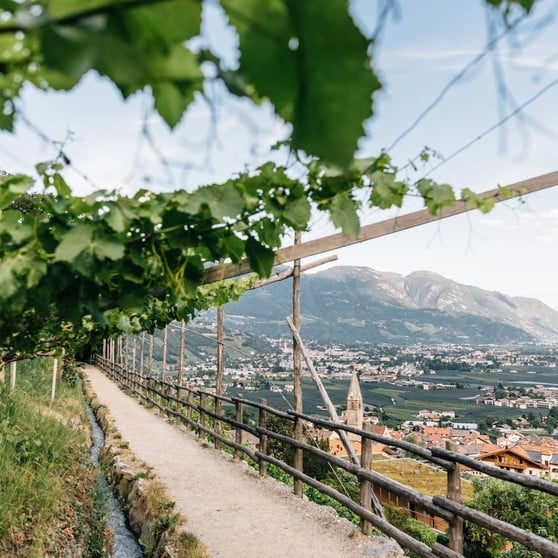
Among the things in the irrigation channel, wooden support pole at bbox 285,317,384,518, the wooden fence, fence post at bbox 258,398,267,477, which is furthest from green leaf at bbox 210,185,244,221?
fence post at bbox 258,398,267,477

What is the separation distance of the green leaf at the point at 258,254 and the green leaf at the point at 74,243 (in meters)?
0.63

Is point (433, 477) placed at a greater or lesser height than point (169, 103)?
lesser

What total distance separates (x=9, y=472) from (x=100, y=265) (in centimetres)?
412

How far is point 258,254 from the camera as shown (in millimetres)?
2168

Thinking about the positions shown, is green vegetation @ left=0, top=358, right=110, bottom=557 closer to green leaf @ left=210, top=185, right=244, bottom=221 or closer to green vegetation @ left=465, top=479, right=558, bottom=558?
green leaf @ left=210, top=185, right=244, bottom=221

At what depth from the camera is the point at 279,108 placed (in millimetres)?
443

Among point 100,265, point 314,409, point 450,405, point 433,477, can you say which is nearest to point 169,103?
point 100,265

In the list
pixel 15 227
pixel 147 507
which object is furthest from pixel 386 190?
pixel 147 507

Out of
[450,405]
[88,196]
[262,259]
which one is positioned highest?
[88,196]

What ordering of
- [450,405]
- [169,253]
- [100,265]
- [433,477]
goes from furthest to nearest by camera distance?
[450,405] < [433,477] < [169,253] < [100,265]

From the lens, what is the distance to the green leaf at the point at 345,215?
1.91 metres

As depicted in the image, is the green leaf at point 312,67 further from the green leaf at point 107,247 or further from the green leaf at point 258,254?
the green leaf at point 258,254

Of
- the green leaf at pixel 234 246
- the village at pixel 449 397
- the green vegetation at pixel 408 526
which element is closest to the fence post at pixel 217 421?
the village at pixel 449 397

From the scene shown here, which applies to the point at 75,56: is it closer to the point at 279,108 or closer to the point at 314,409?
the point at 279,108
